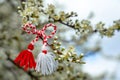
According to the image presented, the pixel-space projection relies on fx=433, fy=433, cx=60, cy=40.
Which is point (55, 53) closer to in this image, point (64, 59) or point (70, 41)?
point (64, 59)

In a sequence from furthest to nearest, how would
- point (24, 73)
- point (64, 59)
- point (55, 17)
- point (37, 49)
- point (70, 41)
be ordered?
1. point (24, 73)
2. point (37, 49)
3. point (70, 41)
4. point (55, 17)
5. point (64, 59)

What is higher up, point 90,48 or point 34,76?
point 90,48

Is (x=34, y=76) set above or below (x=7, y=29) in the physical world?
below

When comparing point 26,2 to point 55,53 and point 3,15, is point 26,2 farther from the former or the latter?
point 3,15

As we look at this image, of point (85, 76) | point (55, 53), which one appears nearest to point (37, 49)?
point (85, 76)

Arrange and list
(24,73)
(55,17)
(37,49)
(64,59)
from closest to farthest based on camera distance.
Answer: (64,59)
(55,17)
(37,49)
(24,73)

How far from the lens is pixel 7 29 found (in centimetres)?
294

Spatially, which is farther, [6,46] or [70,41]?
[6,46]

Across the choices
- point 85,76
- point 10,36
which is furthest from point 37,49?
point 85,76

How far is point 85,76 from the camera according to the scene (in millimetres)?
2848

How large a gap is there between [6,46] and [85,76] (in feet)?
2.09

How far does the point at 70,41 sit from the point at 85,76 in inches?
9.9

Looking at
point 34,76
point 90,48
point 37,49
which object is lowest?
point 34,76

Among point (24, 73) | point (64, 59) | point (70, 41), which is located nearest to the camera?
point (64, 59)
